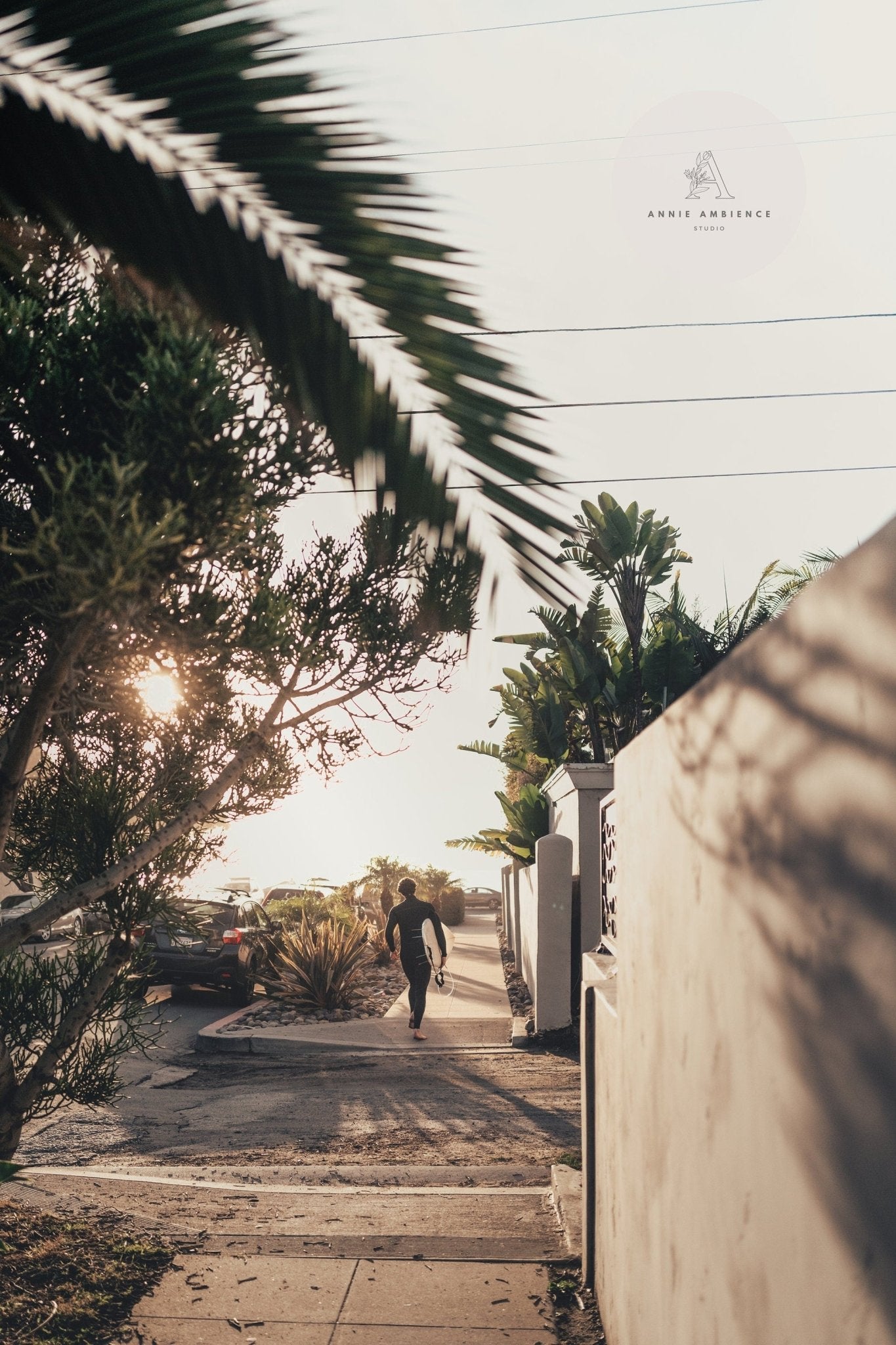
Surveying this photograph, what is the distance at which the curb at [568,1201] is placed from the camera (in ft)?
16.2

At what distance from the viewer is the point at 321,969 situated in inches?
555

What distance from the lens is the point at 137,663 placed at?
13.7 ft

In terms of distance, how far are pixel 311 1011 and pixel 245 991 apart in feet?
4.66

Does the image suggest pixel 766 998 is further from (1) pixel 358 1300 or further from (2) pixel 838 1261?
(1) pixel 358 1300

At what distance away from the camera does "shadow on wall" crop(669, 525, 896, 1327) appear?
4.07 ft

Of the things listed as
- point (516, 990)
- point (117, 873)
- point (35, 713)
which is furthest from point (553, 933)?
point (35, 713)

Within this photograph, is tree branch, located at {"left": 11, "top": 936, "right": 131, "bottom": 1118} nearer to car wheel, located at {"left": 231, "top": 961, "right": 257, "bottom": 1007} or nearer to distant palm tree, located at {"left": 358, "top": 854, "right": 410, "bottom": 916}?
car wheel, located at {"left": 231, "top": 961, "right": 257, "bottom": 1007}

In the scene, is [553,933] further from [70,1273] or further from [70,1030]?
[70,1273]

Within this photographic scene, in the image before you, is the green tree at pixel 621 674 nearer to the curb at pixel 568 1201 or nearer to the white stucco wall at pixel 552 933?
the white stucco wall at pixel 552 933

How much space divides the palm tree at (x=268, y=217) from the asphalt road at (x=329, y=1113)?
240 inches

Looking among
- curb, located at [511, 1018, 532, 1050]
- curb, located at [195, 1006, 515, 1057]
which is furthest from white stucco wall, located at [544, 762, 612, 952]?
curb, located at [195, 1006, 515, 1057]

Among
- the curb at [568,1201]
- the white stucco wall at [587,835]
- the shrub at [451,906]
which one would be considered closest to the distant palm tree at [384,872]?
the shrub at [451,906]

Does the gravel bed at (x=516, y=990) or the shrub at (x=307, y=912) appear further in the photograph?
the shrub at (x=307, y=912)

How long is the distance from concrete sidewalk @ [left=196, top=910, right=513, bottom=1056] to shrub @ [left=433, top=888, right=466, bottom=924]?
1490 centimetres
